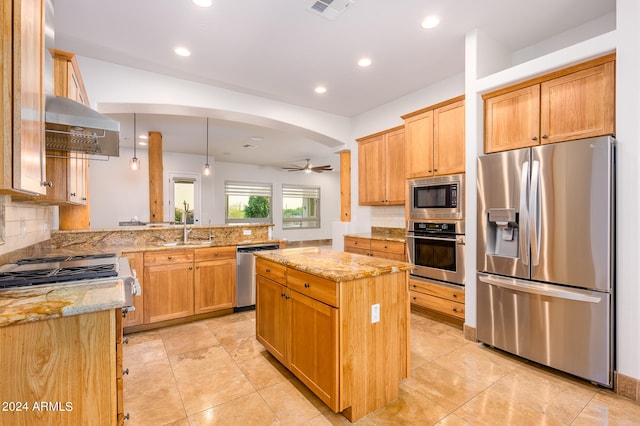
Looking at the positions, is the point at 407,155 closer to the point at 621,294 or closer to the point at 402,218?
the point at 402,218

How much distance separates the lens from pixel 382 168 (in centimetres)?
466

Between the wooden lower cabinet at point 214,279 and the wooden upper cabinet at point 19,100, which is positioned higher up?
the wooden upper cabinet at point 19,100

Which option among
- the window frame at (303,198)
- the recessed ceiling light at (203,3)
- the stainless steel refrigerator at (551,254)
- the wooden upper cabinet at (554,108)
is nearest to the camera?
the stainless steel refrigerator at (551,254)

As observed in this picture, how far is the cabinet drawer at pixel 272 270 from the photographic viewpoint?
7.70 feet

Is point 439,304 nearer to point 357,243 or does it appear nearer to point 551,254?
point 551,254

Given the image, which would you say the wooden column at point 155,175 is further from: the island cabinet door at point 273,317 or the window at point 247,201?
the island cabinet door at point 273,317

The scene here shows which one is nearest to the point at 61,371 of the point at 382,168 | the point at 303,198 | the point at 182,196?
the point at 382,168

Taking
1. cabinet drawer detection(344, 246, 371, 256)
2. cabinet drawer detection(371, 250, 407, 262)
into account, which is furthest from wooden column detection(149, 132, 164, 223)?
cabinet drawer detection(371, 250, 407, 262)

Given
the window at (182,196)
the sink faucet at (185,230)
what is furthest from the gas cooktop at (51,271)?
the window at (182,196)

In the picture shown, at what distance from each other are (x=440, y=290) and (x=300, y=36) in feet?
10.2

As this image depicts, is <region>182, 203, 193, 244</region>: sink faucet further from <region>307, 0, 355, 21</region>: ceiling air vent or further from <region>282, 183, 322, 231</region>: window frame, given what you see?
<region>282, 183, 322, 231</region>: window frame

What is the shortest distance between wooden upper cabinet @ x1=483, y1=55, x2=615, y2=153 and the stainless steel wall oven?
97 cm

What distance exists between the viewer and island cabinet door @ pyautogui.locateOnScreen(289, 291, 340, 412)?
5.98 ft

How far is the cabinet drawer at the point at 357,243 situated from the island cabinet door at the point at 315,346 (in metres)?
2.38
